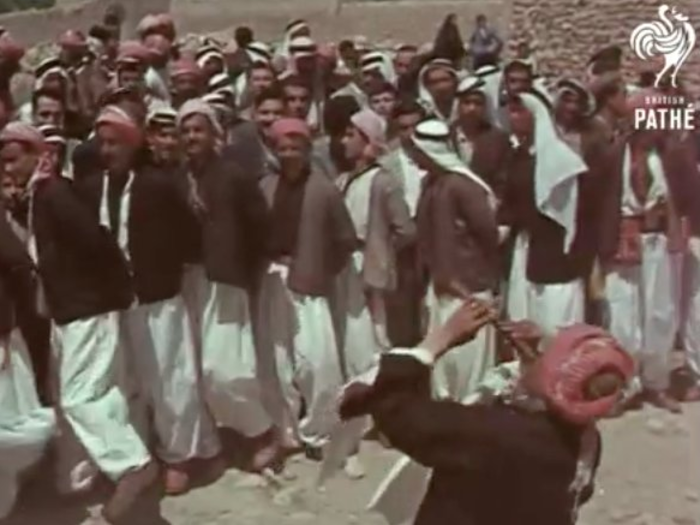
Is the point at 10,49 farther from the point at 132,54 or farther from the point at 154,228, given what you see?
the point at 154,228

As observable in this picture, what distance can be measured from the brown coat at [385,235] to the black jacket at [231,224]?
191 mm

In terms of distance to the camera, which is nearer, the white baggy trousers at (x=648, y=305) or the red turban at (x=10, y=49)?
the red turban at (x=10, y=49)

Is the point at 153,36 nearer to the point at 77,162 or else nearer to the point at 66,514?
the point at 77,162

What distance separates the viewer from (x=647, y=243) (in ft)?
8.57

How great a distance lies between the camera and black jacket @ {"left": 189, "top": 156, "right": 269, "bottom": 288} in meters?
2.53

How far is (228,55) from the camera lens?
254 cm

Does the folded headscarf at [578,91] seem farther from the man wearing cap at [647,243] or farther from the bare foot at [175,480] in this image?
the bare foot at [175,480]

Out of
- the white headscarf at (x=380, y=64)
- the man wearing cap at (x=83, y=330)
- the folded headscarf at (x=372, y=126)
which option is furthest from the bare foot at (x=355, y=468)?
the white headscarf at (x=380, y=64)

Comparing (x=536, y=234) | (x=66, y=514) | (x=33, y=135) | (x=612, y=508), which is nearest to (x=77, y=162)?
(x=33, y=135)

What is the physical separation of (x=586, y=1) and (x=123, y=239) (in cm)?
92

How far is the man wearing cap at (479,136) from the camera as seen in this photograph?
2.52 meters

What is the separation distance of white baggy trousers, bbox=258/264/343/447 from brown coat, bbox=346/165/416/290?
116mm

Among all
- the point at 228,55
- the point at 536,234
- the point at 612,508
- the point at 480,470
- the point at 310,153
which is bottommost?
the point at 612,508

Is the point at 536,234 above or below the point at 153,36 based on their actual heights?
below
